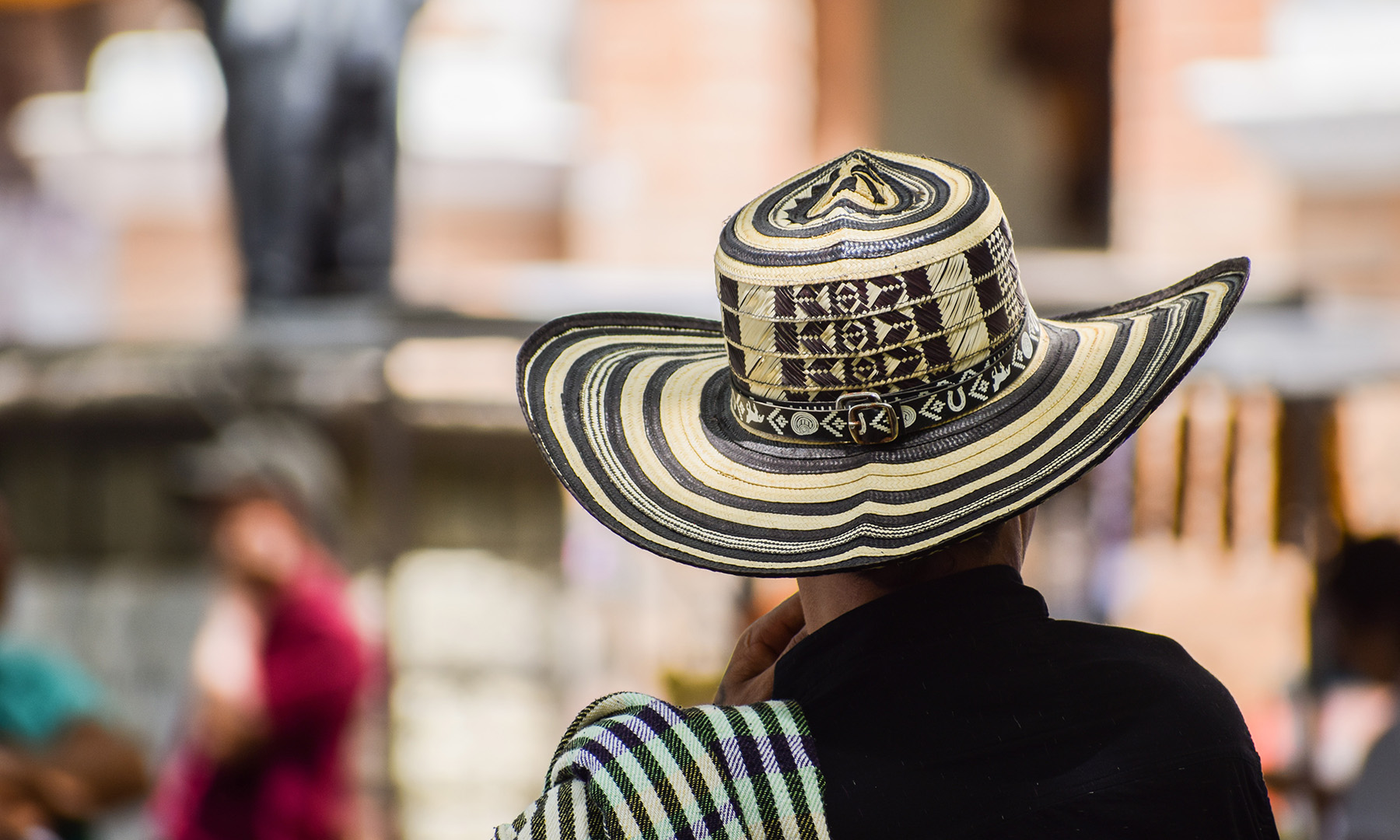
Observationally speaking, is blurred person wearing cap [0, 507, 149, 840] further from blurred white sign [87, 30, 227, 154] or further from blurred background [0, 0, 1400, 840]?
blurred white sign [87, 30, 227, 154]

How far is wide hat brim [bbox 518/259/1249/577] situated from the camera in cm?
118

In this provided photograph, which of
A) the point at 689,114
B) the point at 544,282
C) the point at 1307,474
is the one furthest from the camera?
the point at 689,114

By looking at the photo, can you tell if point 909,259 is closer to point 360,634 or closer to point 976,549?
point 976,549

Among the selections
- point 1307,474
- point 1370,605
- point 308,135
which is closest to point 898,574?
point 1370,605

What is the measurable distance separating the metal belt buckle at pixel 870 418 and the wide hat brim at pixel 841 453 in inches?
0.6

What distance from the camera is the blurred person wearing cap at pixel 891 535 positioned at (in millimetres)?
1080

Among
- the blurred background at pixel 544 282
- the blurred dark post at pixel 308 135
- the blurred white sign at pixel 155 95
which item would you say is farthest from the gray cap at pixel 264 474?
the blurred white sign at pixel 155 95

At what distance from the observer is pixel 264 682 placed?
3637mm

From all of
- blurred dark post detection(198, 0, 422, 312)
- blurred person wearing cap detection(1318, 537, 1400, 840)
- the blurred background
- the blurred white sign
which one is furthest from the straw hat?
the blurred white sign

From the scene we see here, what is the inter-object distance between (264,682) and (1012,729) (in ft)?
9.58

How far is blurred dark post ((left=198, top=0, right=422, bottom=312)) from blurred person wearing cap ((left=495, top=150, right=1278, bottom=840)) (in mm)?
3485

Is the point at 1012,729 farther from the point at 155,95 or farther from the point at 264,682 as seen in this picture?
the point at 155,95

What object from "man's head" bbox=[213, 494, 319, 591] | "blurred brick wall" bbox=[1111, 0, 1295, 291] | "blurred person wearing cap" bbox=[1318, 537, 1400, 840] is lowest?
"blurred person wearing cap" bbox=[1318, 537, 1400, 840]

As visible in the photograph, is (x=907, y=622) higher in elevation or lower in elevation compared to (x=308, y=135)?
lower
